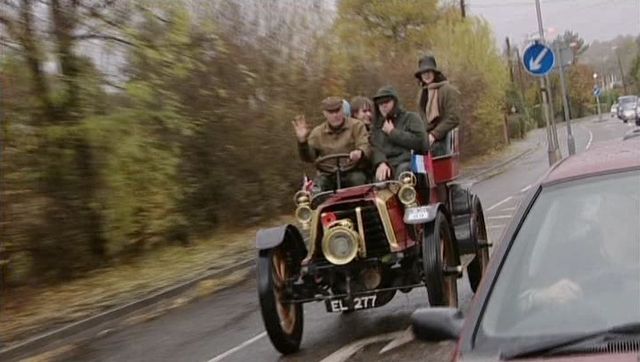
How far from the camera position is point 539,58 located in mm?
21672

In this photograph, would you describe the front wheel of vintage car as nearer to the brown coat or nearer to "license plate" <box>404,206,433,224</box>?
"license plate" <box>404,206,433,224</box>

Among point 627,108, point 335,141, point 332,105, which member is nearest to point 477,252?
point 335,141

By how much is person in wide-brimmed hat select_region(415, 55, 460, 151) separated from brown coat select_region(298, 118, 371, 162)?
4.29 ft

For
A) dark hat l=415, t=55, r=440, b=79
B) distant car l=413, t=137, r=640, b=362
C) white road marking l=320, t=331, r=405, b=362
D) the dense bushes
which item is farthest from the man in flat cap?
the dense bushes

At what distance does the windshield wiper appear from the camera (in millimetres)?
3168

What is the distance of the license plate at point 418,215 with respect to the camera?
314 inches

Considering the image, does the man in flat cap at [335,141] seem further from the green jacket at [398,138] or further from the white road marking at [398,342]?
the white road marking at [398,342]

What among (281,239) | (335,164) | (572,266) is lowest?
(281,239)

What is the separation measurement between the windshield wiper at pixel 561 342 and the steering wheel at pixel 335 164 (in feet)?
18.1

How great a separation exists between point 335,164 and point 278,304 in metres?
1.57

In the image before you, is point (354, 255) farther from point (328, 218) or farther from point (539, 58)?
point (539, 58)

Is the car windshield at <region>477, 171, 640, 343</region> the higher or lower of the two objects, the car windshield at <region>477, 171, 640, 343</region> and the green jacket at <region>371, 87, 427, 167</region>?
the lower

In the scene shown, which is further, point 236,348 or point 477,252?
point 477,252

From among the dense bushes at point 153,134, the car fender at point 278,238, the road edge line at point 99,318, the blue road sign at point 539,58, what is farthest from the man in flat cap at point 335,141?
the blue road sign at point 539,58
